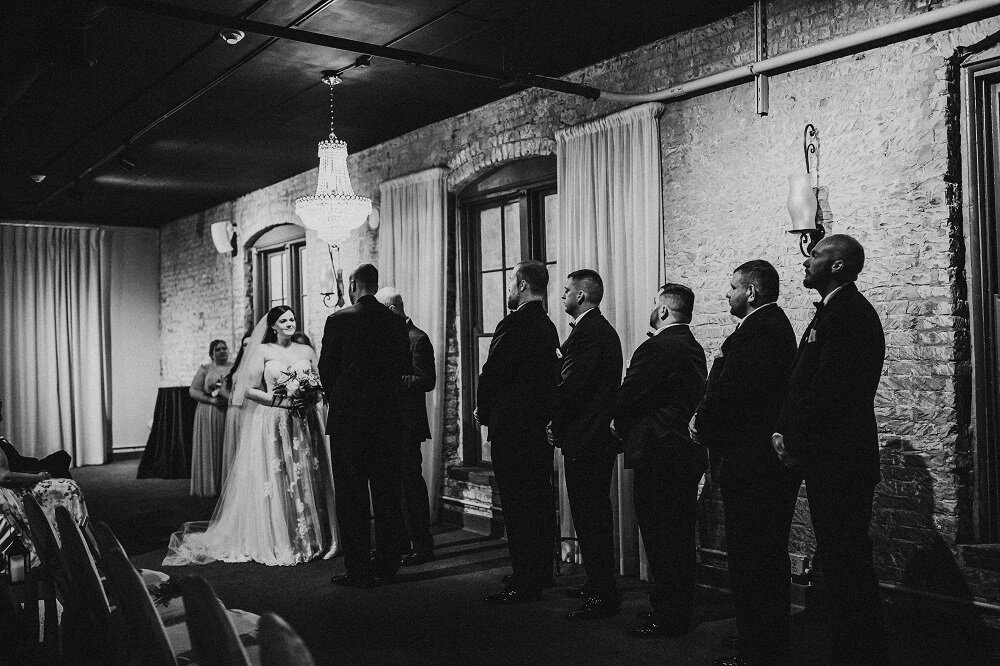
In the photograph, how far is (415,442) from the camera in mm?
5867

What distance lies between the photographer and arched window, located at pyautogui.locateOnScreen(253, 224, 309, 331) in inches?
393

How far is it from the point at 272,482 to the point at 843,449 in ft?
12.6

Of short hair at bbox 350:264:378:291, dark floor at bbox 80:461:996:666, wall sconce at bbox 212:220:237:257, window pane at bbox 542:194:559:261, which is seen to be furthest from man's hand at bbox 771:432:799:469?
wall sconce at bbox 212:220:237:257

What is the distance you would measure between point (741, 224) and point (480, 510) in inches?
123

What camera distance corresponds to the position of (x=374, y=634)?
416 centimetres

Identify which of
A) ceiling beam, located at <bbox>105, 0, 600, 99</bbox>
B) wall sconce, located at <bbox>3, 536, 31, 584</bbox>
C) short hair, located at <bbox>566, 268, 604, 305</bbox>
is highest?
ceiling beam, located at <bbox>105, 0, 600, 99</bbox>

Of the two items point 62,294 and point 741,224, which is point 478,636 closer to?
point 741,224

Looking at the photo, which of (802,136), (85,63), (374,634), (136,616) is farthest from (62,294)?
(136,616)

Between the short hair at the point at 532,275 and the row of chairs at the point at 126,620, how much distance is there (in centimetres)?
237

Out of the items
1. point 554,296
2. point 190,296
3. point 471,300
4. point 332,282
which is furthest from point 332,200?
point 190,296

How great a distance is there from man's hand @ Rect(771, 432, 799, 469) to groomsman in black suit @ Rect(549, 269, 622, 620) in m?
1.05

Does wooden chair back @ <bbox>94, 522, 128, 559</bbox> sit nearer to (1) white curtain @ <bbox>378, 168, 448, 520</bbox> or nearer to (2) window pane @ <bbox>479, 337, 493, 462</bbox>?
(1) white curtain @ <bbox>378, 168, 448, 520</bbox>

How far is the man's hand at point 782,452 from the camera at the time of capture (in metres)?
3.33

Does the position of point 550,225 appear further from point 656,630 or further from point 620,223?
point 656,630
